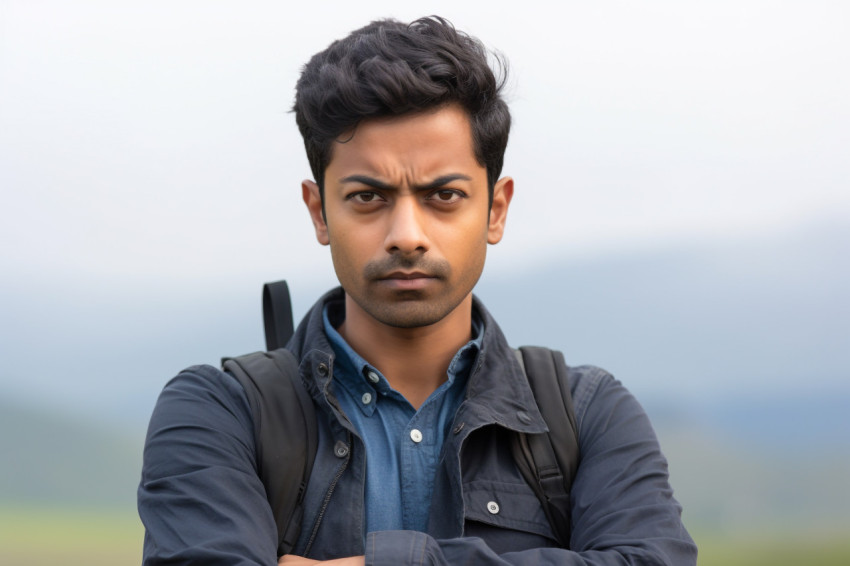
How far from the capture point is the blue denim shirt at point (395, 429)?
306 centimetres

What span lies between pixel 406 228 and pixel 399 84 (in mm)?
473

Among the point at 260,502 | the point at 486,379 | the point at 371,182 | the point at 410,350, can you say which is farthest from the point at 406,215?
the point at 260,502

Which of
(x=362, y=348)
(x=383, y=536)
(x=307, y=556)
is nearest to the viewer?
(x=383, y=536)

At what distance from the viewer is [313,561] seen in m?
2.83

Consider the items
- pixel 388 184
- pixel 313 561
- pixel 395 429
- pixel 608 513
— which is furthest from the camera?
pixel 395 429

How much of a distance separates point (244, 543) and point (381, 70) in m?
1.53

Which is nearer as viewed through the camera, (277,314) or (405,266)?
(405,266)

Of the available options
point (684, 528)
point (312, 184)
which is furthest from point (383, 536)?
point (312, 184)

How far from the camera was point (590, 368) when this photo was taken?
3.45 metres

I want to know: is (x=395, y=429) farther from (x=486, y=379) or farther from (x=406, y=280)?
(x=406, y=280)

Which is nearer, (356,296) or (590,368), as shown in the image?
(356,296)

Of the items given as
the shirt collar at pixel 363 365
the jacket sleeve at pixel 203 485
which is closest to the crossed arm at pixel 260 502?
the jacket sleeve at pixel 203 485

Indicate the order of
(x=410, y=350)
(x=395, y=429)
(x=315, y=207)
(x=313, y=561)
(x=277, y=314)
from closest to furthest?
1. (x=313, y=561)
2. (x=395, y=429)
3. (x=410, y=350)
4. (x=315, y=207)
5. (x=277, y=314)

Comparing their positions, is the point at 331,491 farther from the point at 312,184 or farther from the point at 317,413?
the point at 312,184
